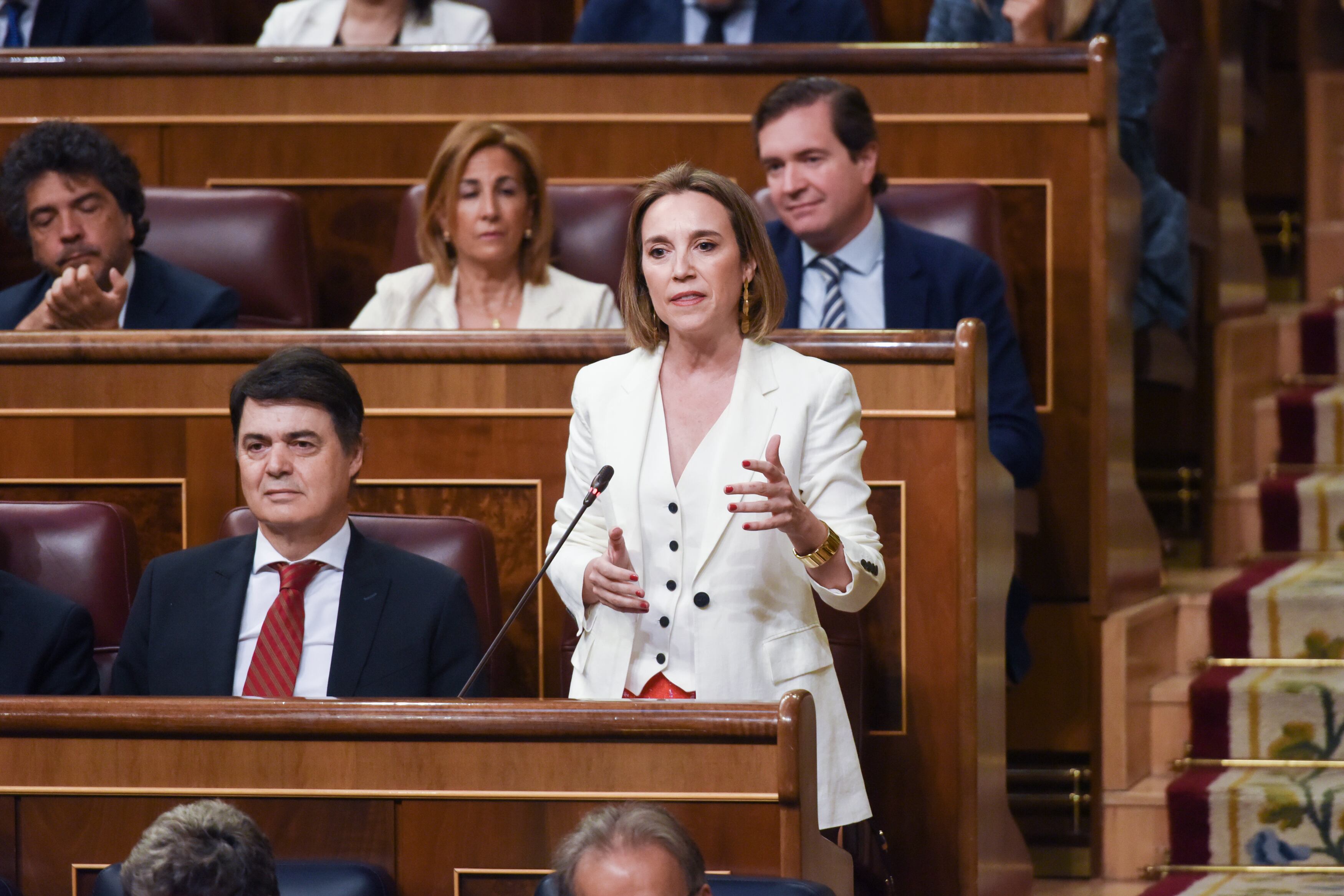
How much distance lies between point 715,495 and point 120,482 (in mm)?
591

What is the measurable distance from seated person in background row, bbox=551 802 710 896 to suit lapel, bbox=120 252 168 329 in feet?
3.25

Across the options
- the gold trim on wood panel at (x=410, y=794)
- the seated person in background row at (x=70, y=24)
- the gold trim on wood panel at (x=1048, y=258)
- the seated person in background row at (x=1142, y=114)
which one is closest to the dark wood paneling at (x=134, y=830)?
the gold trim on wood panel at (x=410, y=794)

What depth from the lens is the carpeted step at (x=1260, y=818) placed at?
1705 mm

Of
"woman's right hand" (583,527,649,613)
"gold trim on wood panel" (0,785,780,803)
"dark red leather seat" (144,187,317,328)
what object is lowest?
"gold trim on wood panel" (0,785,780,803)

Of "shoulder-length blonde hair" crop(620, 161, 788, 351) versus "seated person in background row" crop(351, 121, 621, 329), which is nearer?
"shoulder-length blonde hair" crop(620, 161, 788, 351)

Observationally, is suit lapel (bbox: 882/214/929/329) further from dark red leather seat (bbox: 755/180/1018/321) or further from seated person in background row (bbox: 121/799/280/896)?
seated person in background row (bbox: 121/799/280/896)

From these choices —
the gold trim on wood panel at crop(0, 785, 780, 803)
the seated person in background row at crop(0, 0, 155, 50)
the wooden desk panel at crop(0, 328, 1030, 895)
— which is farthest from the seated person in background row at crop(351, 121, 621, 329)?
the gold trim on wood panel at crop(0, 785, 780, 803)

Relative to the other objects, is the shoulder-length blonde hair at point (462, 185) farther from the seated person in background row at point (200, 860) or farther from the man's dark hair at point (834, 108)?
the seated person in background row at point (200, 860)

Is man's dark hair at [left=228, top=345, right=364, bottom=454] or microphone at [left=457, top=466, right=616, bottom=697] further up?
man's dark hair at [left=228, top=345, right=364, bottom=454]

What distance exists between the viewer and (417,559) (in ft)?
4.44

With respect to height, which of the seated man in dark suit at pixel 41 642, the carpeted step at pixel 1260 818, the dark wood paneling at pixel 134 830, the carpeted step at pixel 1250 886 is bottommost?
the carpeted step at pixel 1250 886

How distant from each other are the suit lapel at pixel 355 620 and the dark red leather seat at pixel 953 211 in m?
0.65

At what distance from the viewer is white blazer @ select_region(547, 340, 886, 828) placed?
1.23 metres

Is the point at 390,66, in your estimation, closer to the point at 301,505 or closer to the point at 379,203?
the point at 379,203
